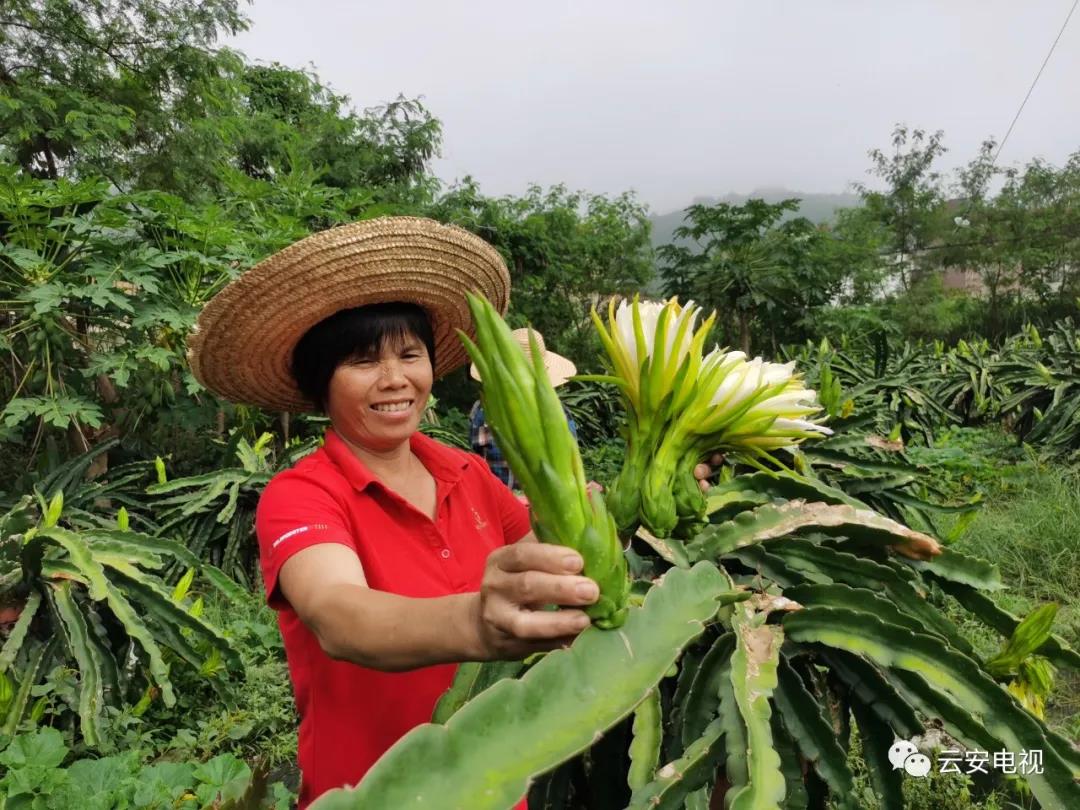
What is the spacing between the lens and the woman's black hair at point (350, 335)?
106cm

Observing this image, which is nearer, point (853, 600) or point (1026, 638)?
point (853, 600)

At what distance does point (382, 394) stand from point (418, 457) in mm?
211

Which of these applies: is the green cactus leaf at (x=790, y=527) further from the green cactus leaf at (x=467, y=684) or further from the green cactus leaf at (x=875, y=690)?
the green cactus leaf at (x=467, y=684)

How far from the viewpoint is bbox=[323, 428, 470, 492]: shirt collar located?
1.04 metres

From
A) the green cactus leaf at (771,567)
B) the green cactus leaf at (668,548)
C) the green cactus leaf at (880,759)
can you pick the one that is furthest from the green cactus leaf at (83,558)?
the green cactus leaf at (880,759)

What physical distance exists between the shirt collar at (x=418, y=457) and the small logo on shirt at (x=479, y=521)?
0.22ft

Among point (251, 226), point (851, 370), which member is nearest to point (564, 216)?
point (851, 370)

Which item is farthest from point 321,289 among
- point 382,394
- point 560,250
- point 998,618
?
point 560,250

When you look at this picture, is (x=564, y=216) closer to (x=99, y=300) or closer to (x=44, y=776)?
(x=99, y=300)

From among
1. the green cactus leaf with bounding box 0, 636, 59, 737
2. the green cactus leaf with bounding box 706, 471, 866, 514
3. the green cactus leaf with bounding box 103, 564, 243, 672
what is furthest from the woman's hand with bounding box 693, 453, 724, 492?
the green cactus leaf with bounding box 0, 636, 59, 737

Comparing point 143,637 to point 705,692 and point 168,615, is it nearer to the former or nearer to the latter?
point 168,615

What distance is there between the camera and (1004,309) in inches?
628

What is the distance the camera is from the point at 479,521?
118 centimetres

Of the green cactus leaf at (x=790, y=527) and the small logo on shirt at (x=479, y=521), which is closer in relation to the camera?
the green cactus leaf at (x=790, y=527)
